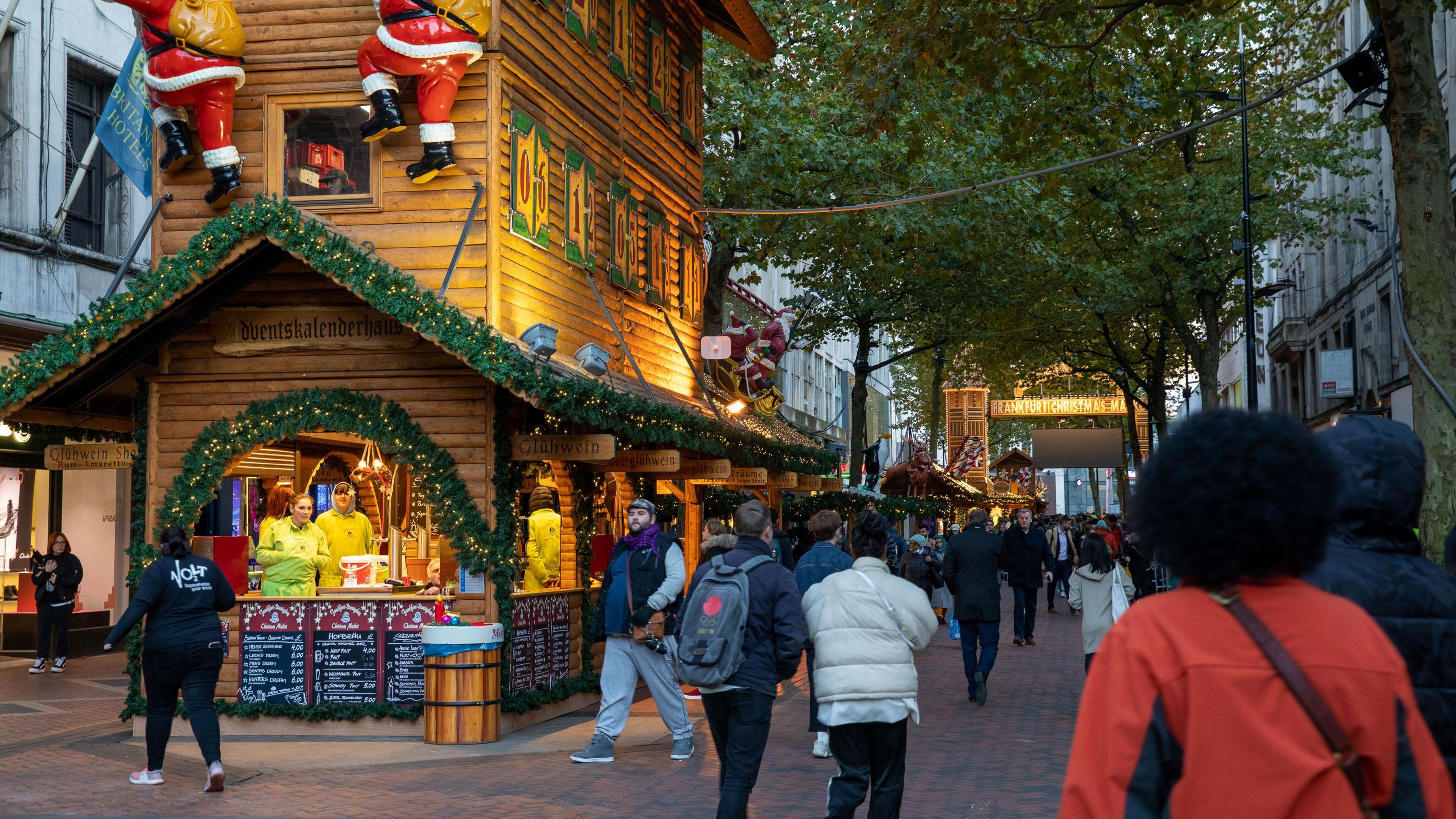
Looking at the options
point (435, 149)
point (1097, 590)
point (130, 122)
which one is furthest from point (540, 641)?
point (130, 122)

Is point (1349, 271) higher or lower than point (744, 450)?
higher

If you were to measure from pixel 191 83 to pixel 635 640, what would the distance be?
630cm

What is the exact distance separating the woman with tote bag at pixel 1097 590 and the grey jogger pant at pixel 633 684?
3925mm

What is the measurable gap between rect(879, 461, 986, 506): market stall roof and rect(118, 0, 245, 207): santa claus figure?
75.7ft

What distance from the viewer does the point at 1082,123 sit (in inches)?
583

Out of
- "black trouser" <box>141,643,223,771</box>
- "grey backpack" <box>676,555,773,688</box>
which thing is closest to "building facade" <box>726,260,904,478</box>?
"black trouser" <box>141,643,223,771</box>

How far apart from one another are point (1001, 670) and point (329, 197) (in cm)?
952

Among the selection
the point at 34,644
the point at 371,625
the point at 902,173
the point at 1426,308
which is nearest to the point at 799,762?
the point at 371,625

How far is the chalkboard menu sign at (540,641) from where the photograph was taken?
12.2 meters

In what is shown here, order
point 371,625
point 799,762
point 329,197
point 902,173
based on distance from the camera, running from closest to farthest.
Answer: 1. point 799,762
2. point 371,625
3. point 329,197
4. point 902,173

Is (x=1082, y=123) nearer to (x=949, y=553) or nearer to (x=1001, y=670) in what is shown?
(x=949, y=553)

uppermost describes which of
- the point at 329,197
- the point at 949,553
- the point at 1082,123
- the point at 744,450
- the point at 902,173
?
the point at 902,173

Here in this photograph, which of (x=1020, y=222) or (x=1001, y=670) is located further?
(x=1020, y=222)

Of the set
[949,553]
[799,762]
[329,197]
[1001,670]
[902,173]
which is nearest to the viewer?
[799,762]
